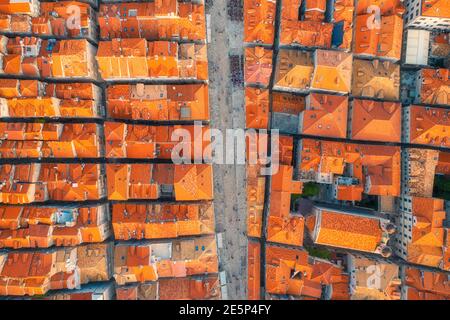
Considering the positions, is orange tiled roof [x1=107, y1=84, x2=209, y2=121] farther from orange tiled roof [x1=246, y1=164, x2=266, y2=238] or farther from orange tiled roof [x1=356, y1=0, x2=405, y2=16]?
orange tiled roof [x1=356, y1=0, x2=405, y2=16]

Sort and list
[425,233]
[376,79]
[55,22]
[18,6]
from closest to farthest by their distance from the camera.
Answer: [18,6], [425,233], [55,22], [376,79]

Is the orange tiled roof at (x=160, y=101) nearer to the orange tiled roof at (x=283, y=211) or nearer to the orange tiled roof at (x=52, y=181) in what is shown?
the orange tiled roof at (x=52, y=181)

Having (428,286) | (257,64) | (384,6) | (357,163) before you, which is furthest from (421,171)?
(257,64)

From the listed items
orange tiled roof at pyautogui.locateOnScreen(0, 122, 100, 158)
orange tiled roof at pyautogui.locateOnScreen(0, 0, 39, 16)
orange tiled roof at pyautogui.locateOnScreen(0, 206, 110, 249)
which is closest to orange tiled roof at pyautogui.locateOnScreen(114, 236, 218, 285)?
orange tiled roof at pyautogui.locateOnScreen(0, 206, 110, 249)

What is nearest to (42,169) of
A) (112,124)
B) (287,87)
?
(112,124)

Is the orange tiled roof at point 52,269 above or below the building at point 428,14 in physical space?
below

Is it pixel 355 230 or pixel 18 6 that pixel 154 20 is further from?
pixel 355 230

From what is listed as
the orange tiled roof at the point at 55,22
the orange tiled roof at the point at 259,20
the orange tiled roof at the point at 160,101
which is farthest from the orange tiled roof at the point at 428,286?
the orange tiled roof at the point at 55,22

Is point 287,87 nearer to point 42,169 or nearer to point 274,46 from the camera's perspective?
point 274,46
